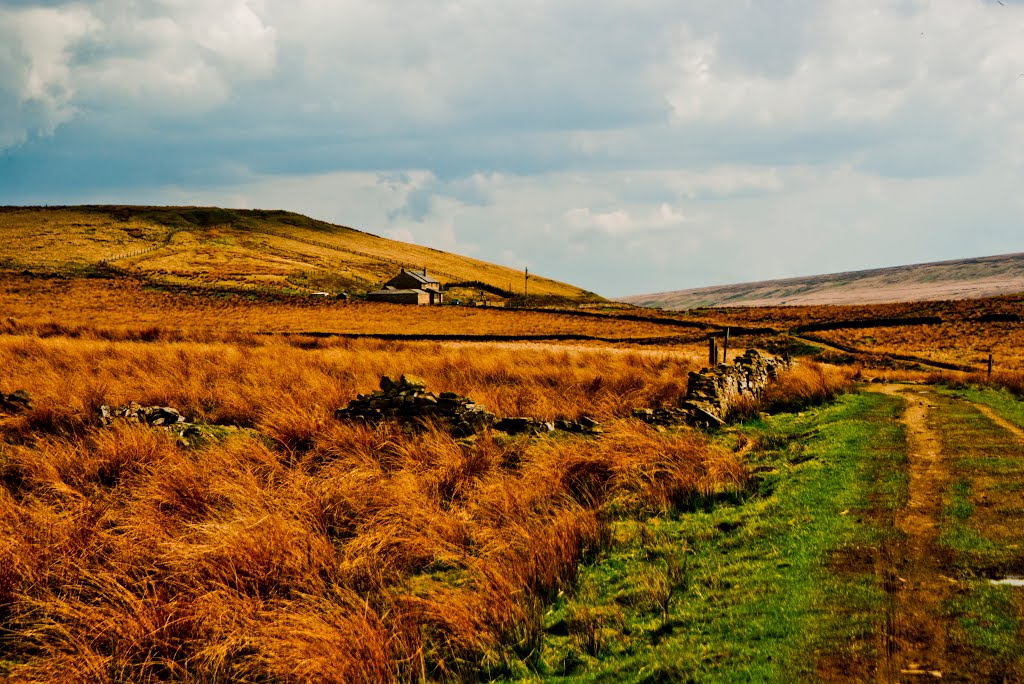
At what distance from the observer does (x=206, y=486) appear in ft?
25.3

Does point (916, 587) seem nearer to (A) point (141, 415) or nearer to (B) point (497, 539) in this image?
(B) point (497, 539)

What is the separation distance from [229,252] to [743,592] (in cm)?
11973

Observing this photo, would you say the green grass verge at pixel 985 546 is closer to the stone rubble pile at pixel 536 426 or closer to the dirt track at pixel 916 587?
the dirt track at pixel 916 587

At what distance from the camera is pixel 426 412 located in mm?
10898

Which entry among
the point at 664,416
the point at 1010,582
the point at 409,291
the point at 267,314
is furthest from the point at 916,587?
the point at 409,291

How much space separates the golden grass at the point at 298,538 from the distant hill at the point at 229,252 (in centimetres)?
7352

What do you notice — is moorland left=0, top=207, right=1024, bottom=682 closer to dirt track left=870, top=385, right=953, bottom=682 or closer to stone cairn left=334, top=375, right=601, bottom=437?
dirt track left=870, top=385, right=953, bottom=682

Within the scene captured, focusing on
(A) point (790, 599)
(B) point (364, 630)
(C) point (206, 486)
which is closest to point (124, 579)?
(C) point (206, 486)

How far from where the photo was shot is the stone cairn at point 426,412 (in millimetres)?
10719

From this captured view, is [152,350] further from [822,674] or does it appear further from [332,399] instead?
[822,674]

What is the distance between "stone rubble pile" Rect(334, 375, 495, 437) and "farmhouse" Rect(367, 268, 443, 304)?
72803 mm

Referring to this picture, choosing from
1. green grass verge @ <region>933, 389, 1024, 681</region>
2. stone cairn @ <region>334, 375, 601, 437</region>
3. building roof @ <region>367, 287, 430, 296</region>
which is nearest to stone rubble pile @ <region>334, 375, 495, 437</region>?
stone cairn @ <region>334, 375, 601, 437</region>

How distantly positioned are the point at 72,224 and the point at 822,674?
492 feet

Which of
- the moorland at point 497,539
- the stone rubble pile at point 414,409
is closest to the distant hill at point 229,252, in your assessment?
the stone rubble pile at point 414,409
